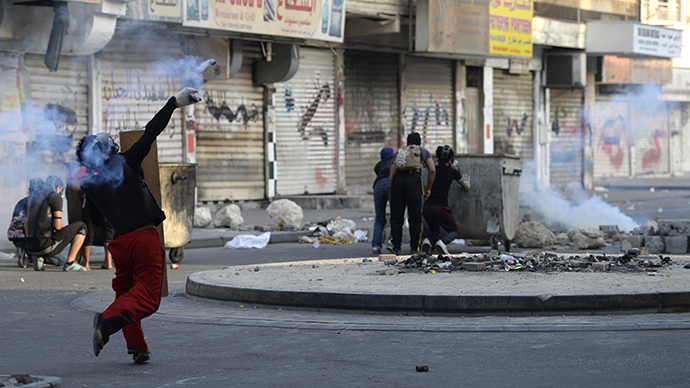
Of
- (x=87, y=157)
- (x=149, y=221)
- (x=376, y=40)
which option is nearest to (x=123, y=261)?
(x=149, y=221)

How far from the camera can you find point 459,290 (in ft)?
23.7

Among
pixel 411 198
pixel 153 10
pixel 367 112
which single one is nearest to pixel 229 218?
pixel 153 10

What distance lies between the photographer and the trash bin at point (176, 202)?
1080 centimetres

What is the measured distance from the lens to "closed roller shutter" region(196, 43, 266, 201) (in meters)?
19.5

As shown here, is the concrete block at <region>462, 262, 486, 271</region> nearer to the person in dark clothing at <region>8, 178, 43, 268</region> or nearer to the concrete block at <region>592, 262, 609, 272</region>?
the concrete block at <region>592, 262, 609, 272</region>

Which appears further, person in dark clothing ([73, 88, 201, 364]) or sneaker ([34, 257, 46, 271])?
sneaker ([34, 257, 46, 271])

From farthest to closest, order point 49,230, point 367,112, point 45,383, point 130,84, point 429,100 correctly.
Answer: point 429,100 < point 367,112 < point 130,84 < point 49,230 < point 45,383

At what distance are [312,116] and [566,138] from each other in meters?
12.2

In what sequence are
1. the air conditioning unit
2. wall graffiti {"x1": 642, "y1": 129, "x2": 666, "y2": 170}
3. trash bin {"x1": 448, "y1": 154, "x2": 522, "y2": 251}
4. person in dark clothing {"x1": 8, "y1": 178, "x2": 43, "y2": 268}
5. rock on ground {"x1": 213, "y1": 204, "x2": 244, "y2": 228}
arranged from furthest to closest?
wall graffiti {"x1": 642, "y1": 129, "x2": 666, "y2": 170}
the air conditioning unit
rock on ground {"x1": 213, "y1": 204, "x2": 244, "y2": 228}
trash bin {"x1": 448, "y1": 154, "x2": 522, "y2": 251}
person in dark clothing {"x1": 8, "y1": 178, "x2": 43, "y2": 268}

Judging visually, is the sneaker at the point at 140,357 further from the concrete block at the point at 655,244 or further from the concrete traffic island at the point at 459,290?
the concrete block at the point at 655,244

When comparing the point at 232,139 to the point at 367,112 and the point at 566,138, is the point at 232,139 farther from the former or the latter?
the point at 566,138

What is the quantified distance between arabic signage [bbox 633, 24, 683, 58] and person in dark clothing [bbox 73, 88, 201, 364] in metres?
26.0

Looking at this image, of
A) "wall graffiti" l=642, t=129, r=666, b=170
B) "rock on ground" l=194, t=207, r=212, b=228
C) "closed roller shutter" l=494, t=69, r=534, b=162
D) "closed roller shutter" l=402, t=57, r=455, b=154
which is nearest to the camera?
"rock on ground" l=194, t=207, r=212, b=228

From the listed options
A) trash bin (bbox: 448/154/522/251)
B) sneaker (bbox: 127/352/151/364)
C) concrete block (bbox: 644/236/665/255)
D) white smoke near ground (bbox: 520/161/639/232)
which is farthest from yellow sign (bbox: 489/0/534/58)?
sneaker (bbox: 127/352/151/364)
